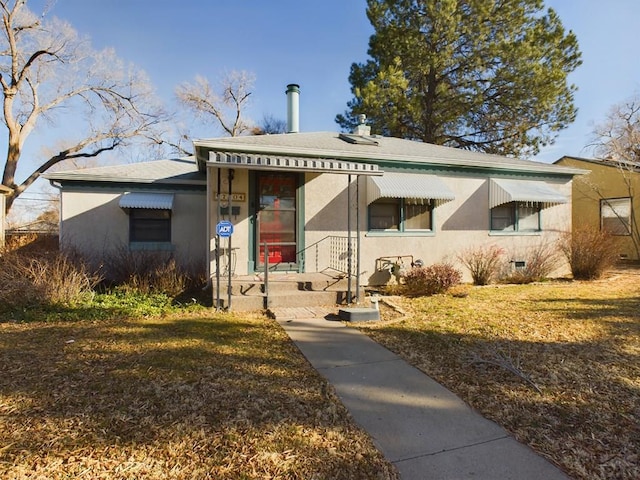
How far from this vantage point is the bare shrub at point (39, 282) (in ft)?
20.2

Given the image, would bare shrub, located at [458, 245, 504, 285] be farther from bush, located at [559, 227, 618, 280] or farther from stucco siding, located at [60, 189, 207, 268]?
stucco siding, located at [60, 189, 207, 268]

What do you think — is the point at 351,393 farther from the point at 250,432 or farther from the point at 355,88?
the point at 355,88

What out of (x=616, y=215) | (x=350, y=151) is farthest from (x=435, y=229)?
(x=616, y=215)

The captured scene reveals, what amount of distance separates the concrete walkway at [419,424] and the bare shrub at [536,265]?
23.2 feet

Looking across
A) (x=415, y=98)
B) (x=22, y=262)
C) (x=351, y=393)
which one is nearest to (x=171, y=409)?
(x=351, y=393)

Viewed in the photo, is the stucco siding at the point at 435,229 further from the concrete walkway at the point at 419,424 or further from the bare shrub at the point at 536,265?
the concrete walkway at the point at 419,424

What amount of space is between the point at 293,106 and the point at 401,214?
5306 mm

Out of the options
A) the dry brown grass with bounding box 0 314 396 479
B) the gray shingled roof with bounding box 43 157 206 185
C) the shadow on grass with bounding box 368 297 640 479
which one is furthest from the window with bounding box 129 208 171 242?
the shadow on grass with bounding box 368 297 640 479

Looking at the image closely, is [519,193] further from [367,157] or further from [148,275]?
[148,275]

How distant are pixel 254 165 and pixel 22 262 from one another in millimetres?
4784

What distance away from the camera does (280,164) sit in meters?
6.55

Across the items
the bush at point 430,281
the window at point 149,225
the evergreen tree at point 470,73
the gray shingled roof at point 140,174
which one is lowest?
the bush at point 430,281

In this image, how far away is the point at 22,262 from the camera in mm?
6664

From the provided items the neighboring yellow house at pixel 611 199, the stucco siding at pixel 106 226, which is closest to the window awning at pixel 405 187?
the stucco siding at pixel 106 226
